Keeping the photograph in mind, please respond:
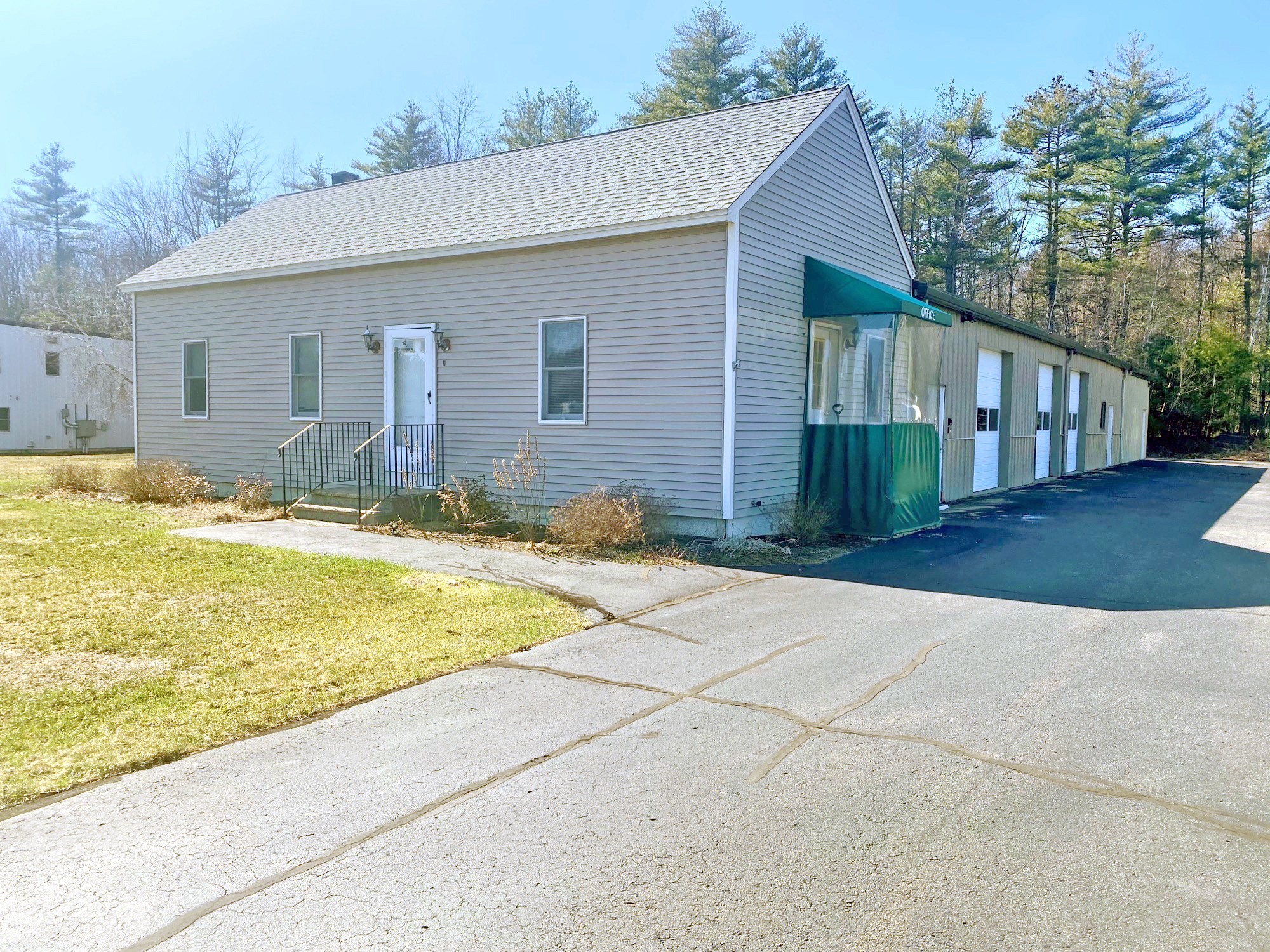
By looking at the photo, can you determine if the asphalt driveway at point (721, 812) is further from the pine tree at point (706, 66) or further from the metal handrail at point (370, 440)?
the pine tree at point (706, 66)

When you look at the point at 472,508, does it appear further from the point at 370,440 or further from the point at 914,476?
the point at 914,476

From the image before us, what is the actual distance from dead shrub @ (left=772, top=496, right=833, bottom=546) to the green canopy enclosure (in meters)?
0.21

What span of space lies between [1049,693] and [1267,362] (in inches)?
1525

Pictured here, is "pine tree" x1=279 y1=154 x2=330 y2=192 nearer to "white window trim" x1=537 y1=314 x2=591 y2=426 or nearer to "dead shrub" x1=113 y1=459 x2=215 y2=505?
"dead shrub" x1=113 y1=459 x2=215 y2=505

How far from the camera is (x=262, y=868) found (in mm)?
3002

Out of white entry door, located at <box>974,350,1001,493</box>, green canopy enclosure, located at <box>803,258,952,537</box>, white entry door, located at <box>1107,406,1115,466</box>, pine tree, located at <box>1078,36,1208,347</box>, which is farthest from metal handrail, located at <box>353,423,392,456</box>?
pine tree, located at <box>1078,36,1208,347</box>

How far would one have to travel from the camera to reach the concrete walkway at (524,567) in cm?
752

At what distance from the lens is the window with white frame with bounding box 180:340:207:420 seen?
49.8ft

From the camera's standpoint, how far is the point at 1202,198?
39.1 meters

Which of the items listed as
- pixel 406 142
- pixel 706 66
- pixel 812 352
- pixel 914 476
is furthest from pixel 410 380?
pixel 406 142

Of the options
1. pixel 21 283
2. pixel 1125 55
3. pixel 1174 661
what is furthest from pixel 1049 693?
pixel 21 283

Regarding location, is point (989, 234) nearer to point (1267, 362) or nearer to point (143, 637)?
point (1267, 362)

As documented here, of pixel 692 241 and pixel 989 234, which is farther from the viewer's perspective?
pixel 989 234

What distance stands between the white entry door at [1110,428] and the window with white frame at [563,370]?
22070 millimetres
